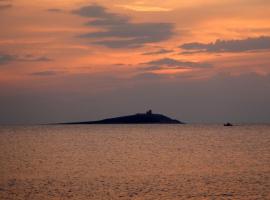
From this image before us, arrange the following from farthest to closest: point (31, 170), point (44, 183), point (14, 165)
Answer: point (14, 165) → point (31, 170) → point (44, 183)

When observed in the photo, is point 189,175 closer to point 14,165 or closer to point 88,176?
point 88,176

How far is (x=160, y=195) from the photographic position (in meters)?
48.2

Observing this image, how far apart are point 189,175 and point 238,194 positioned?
50.5ft

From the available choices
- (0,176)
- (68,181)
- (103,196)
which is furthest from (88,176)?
(103,196)

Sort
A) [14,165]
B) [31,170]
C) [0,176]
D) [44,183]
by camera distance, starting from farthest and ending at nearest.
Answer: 1. [14,165]
2. [31,170]
3. [0,176]
4. [44,183]

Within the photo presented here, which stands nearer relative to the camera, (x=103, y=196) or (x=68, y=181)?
(x=103, y=196)

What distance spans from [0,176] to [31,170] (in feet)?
25.4

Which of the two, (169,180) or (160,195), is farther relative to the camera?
(169,180)

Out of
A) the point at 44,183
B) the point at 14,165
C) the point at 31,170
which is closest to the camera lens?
the point at 44,183

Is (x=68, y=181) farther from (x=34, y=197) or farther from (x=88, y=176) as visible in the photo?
(x=34, y=197)

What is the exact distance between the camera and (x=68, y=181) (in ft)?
192

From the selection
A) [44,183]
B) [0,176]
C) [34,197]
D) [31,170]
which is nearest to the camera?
[34,197]

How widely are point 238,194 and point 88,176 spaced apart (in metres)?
20.6

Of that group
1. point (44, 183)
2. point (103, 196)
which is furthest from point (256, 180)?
point (44, 183)
